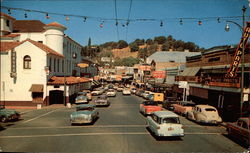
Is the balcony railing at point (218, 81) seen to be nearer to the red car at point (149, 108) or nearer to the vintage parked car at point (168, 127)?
the red car at point (149, 108)

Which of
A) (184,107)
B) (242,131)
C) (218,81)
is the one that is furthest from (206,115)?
(218,81)

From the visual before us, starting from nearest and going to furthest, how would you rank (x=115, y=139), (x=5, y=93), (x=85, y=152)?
(x=85, y=152)
(x=115, y=139)
(x=5, y=93)

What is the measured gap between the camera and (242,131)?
39.2 feet

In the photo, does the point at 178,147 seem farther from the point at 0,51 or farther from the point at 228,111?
the point at 0,51

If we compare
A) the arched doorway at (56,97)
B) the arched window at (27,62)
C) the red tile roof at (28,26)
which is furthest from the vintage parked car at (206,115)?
the red tile roof at (28,26)

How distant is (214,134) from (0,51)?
18.8 metres

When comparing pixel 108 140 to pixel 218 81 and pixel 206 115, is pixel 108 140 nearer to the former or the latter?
pixel 206 115

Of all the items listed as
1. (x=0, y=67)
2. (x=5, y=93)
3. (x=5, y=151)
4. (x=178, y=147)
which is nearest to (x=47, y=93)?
(x=5, y=93)

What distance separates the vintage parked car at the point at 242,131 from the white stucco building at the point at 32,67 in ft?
62.8

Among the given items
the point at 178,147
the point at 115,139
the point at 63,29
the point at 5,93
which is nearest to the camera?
the point at 178,147

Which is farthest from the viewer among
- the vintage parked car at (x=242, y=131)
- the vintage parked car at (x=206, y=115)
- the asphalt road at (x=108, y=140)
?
the vintage parked car at (x=206, y=115)

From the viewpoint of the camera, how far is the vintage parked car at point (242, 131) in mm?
11594

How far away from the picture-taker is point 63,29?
4309 centimetres

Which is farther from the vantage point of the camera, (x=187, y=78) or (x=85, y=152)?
(x=187, y=78)
